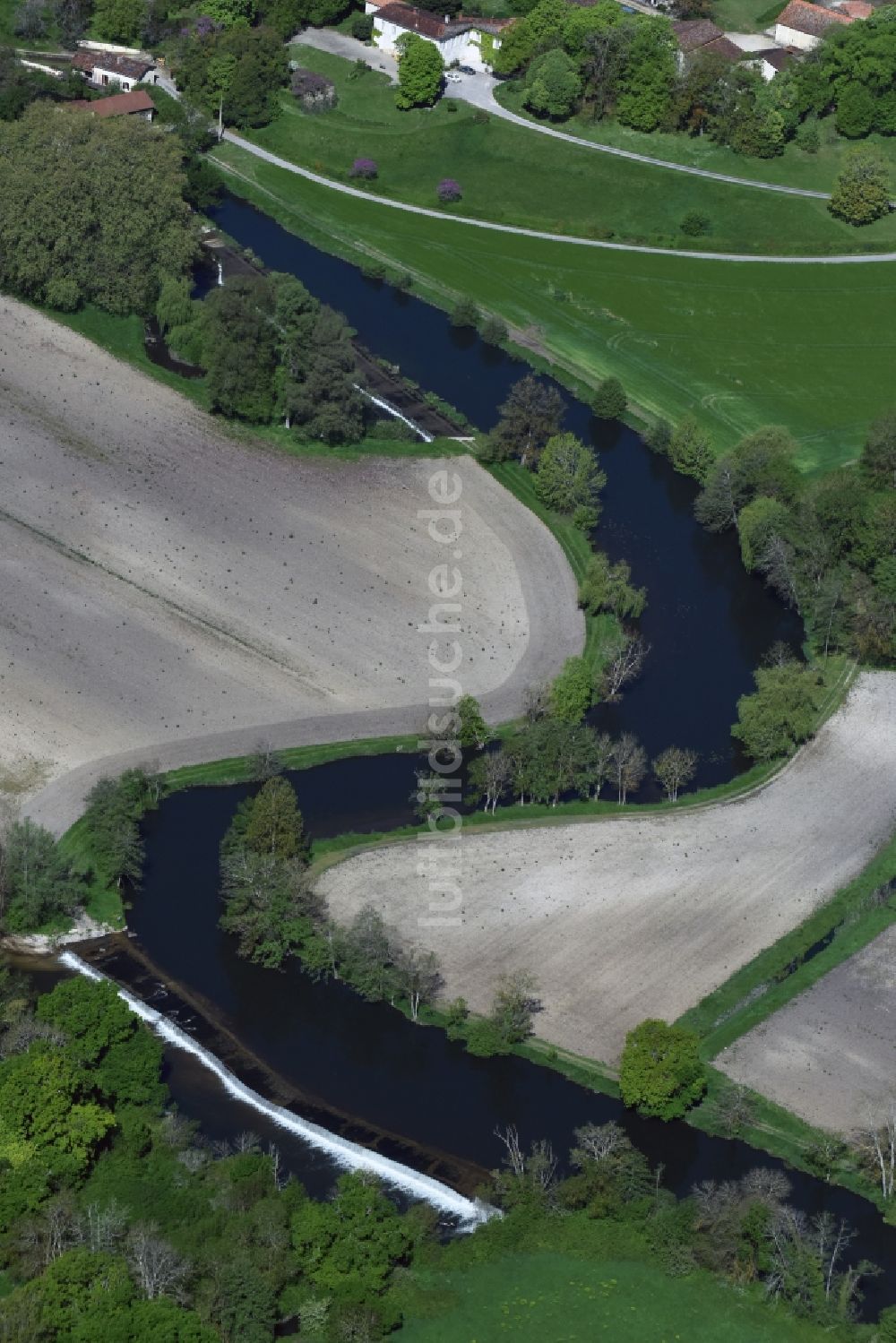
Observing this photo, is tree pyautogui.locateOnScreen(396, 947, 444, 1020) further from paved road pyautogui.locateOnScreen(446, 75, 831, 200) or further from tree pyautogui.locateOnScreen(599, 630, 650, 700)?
paved road pyautogui.locateOnScreen(446, 75, 831, 200)

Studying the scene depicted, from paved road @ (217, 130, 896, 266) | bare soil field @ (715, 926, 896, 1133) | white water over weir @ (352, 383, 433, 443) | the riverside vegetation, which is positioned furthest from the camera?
paved road @ (217, 130, 896, 266)

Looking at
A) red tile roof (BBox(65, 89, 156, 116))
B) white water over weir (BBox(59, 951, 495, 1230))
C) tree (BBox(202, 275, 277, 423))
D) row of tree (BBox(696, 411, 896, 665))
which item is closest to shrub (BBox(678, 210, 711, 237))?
row of tree (BBox(696, 411, 896, 665))

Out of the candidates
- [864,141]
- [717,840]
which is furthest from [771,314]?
[717,840]

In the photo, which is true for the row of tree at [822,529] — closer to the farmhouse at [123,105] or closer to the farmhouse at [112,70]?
the farmhouse at [123,105]

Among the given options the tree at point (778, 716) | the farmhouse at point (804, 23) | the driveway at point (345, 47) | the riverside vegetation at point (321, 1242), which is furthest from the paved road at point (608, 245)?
the riverside vegetation at point (321, 1242)

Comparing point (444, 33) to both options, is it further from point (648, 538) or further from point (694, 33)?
point (648, 538)

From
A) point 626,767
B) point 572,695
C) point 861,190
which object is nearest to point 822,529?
point 572,695

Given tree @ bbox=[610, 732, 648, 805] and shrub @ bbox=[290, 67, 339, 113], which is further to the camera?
shrub @ bbox=[290, 67, 339, 113]
